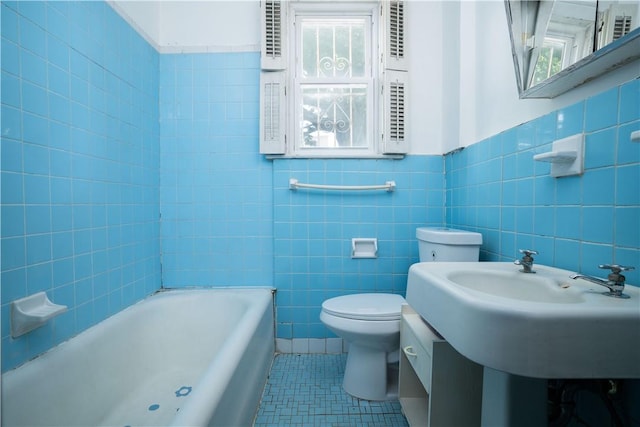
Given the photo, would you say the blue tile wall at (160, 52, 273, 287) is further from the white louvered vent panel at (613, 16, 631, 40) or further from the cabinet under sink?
the white louvered vent panel at (613, 16, 631, 40)

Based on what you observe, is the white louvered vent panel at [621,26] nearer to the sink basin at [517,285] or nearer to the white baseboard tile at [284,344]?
the sink basin at [517,285]

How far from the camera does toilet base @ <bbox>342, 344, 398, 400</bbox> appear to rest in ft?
4.48

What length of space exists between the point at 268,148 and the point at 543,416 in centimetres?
164

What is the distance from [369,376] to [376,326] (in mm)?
312

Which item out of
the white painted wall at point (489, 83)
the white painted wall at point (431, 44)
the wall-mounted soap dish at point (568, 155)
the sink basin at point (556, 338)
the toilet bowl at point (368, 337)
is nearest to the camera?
the sink basin at point (556, 338)

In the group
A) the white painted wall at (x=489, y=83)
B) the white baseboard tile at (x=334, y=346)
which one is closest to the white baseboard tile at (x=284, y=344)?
the white baseboard tile at (x=334, y=346)

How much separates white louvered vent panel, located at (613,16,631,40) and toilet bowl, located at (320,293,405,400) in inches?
46.0

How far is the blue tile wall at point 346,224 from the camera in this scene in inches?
70.2

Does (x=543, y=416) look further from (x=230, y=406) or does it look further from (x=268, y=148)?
(x=268, y=148)

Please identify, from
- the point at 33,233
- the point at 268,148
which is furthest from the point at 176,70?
the point at 33,233

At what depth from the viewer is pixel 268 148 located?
1.74 m

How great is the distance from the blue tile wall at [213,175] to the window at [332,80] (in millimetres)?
173

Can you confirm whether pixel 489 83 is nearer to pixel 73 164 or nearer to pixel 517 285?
pixel 517 285

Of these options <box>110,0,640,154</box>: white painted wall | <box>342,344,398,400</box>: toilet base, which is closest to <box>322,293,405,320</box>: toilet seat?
<box>342,344,398,400</box>: toilet base
